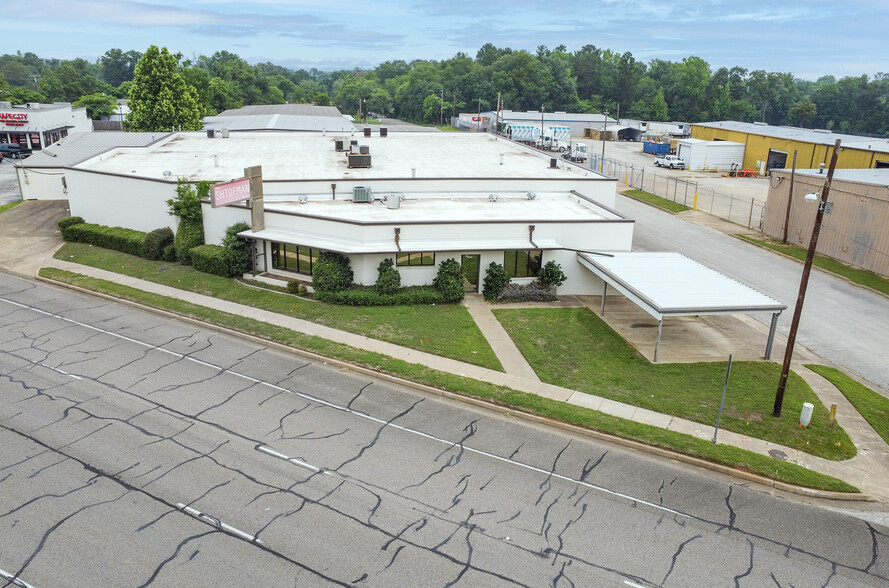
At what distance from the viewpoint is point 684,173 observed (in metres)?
76.8

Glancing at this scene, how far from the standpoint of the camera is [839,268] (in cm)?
3747

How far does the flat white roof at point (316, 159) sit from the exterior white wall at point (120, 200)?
1.00 metres

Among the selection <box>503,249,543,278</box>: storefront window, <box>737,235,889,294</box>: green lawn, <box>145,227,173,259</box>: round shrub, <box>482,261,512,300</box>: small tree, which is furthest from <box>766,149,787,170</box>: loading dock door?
<box>145,227,173,259</box>: round shrub

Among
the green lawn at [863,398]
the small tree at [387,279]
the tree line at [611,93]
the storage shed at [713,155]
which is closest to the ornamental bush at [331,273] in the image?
the small tree at [387,279]

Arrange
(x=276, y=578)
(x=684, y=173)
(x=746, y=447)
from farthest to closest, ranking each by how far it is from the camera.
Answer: (x=684, y=173), (x=746, y=447), (x=276, y=578)

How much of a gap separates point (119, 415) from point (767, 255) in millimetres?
37066

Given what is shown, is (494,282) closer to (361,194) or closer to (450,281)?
(450,281)

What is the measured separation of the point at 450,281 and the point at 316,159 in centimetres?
1847

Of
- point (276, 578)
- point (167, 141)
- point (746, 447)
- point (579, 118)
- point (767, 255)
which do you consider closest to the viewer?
point (276, 578)

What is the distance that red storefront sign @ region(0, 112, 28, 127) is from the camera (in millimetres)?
79625

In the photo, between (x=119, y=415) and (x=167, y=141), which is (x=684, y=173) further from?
(x=119, y=415)

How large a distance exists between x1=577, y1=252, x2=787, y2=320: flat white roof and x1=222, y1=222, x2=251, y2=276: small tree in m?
16.7

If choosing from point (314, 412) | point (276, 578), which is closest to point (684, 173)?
point (314, 412)

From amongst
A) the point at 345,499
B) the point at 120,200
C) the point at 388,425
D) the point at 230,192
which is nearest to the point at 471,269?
the point at 230,192
